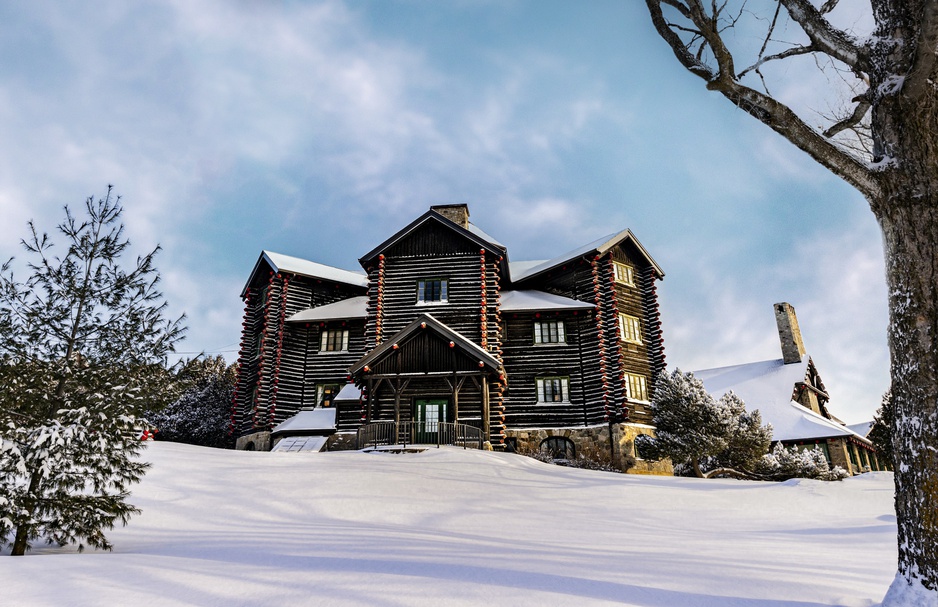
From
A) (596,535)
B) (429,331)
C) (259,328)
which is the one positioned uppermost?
(259,328)

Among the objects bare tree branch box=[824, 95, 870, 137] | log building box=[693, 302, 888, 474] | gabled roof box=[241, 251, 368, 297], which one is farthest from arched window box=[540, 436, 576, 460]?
bare tree branch box=[824, 95, 870, 137]

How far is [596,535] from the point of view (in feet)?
28.6

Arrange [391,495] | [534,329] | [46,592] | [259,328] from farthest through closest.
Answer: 1. [259,328]
2. [534,329]
3. [391,495]
4. [46,592]

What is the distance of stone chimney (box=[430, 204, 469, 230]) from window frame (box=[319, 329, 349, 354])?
8.62 metres

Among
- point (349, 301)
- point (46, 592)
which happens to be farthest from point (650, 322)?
point (46, 592)

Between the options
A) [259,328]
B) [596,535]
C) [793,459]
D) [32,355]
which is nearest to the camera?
[32,355]

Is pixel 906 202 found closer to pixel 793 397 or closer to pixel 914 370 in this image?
pixel 914 370

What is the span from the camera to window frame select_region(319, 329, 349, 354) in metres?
30.1

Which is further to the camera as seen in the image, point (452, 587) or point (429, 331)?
point (429, 331)

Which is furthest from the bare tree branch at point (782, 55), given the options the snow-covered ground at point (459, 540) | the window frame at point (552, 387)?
the window frame at point (552, 387)

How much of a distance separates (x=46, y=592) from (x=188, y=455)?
12.3 meters

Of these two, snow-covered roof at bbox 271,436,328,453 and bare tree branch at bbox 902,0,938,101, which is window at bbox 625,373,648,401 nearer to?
snow-covered roof at bbox 271,436,328,453

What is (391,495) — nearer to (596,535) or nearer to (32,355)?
(596,535)

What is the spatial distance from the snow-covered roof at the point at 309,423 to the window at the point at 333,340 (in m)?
3.46
